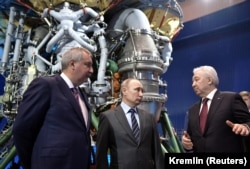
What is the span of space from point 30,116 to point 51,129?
18 cm

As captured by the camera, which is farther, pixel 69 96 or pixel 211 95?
pixel 211 95

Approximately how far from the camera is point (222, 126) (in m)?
2.87

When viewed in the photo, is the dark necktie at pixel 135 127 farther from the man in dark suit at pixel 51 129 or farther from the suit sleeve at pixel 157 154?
the man in dark suit at pixel 51 129

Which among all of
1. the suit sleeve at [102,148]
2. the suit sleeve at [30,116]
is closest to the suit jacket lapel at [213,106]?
the suit sleeve at [102,148]

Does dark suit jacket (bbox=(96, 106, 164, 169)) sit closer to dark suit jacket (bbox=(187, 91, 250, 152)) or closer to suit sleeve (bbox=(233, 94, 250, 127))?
dark suit jacket (bbox=(187, 91, 250, 152))

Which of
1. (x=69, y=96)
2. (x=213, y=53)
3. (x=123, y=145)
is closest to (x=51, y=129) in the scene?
(x=69, y=96)

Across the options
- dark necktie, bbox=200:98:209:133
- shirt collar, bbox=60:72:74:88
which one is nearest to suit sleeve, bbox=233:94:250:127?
dark necktie, bbox=200:98:209:133

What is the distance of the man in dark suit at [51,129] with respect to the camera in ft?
7.61

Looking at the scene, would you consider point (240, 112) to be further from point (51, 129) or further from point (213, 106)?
point (51, 129)

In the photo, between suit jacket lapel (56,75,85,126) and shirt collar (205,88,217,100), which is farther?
shirt collar (205,88,217,100)

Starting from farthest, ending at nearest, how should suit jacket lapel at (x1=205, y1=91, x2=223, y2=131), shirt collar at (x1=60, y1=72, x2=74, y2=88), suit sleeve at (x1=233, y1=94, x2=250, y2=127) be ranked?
suit jacket lapel at (x1=205, y1=91, x2=223, y2=131), suit sleeve at (x1=233, y1=94, x2=250, y2=127), shirt collar at (x1=60, y1=72, x2=74, y2=88)

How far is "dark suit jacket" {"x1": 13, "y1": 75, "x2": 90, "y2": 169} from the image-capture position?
7.60ft

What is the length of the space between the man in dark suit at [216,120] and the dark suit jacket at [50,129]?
1084mm

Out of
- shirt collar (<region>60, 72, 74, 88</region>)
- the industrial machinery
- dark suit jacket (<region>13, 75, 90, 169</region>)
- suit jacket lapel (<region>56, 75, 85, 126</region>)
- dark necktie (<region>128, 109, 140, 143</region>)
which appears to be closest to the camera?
dark suit jacket (<region>13, 75, 90, 169</region>)
